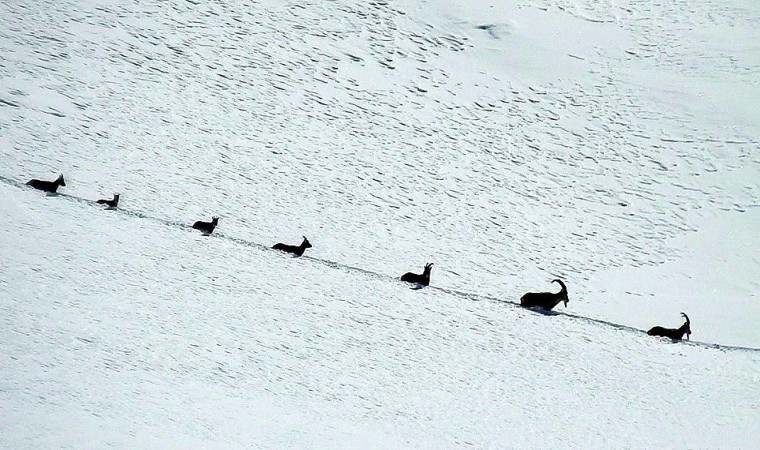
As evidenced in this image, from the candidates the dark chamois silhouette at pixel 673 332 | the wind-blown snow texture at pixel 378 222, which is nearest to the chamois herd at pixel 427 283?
the dark chamois silhouette at pixel 673 332

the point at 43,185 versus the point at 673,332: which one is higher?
the point at 43,185

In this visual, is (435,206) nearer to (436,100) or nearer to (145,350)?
(436,100)

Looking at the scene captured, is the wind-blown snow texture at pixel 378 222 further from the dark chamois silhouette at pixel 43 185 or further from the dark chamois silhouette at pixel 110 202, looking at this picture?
the dark chamois silhouette at pixel 43 185

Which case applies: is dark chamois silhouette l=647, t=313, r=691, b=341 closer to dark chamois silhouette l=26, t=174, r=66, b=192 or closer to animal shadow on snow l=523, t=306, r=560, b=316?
animal shadow on snow l=523, t=306, r=560, b=316

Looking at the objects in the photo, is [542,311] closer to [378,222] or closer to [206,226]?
[206,226]

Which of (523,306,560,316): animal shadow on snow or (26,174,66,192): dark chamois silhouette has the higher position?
(26,174,66,192): dark chamois silhouette

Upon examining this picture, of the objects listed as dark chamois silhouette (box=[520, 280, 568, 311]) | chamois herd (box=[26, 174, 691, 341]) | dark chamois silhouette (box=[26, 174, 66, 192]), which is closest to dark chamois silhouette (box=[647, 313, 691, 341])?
chamois herd (box=[26, 174, 691, 341])

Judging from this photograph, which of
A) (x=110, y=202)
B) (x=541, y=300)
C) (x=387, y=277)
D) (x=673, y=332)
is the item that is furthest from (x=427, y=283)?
(x=110, y=202)

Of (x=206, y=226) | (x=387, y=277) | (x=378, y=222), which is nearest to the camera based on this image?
(x=206, y=226)

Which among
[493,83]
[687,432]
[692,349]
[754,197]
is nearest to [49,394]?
[687,432]
